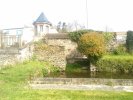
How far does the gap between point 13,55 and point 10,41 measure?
9.56ft

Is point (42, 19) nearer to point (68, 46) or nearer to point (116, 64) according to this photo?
point (68, 46)

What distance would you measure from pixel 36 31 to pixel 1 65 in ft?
44.1

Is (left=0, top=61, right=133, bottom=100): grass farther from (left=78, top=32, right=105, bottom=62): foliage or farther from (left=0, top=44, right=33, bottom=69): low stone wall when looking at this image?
(left=78, top=32, right=105, bottom=62): foliage

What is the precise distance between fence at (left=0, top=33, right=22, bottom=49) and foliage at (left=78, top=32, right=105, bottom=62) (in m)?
5.30

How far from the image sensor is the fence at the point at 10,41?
23844 millimetres

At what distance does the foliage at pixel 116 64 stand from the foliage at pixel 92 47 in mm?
620

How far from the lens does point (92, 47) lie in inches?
1024

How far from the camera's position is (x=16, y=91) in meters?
13.3

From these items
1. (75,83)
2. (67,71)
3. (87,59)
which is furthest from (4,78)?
(87,59)

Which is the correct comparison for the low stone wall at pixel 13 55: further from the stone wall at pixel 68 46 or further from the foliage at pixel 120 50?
the foliage at pixel 120 50

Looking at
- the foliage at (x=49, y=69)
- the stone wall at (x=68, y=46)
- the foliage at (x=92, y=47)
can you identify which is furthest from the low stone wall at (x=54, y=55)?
the stone wall at (x=68, y=46)

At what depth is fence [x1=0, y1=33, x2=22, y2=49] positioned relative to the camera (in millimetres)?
23844

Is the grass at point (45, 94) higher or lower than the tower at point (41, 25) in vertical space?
lower

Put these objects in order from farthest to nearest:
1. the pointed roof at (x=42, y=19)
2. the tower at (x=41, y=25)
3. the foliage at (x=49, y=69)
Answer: the pointed roof at (x=42, y=19), the tower at (x=41, y=25), the foliage at (x=49, y=69)
